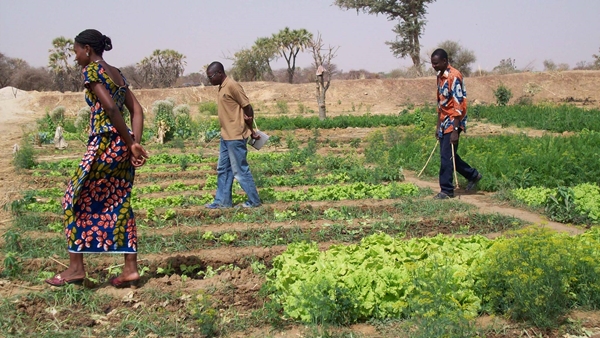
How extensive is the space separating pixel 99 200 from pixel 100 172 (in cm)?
22

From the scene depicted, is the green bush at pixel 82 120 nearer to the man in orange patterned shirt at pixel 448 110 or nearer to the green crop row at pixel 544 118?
the green crop row at pixel 544 118

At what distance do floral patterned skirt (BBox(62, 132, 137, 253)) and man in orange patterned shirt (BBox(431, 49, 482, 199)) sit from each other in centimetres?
477

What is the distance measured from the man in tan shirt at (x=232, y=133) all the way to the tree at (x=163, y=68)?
4055 cm

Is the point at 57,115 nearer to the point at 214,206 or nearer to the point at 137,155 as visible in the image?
the point at 214,206

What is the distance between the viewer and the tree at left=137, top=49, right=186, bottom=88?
4641cm

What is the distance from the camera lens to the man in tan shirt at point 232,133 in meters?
7.29

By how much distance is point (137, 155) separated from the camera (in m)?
4.50

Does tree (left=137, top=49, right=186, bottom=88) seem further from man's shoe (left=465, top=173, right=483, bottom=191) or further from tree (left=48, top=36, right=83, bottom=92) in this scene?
man's shoe (left=465, top=173, right=483, bottom=191)

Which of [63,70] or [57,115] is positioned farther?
[63,70]

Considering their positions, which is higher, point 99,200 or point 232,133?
point 232,133

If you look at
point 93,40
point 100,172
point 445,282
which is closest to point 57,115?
point 93,40

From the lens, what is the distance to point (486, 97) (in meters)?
34.0

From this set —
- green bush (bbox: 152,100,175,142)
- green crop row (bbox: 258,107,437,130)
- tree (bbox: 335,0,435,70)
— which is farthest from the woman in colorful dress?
tree (bbox: 335,0,435,70)

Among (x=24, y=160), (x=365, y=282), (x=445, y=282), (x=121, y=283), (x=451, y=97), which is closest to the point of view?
(x=445, y=282)
